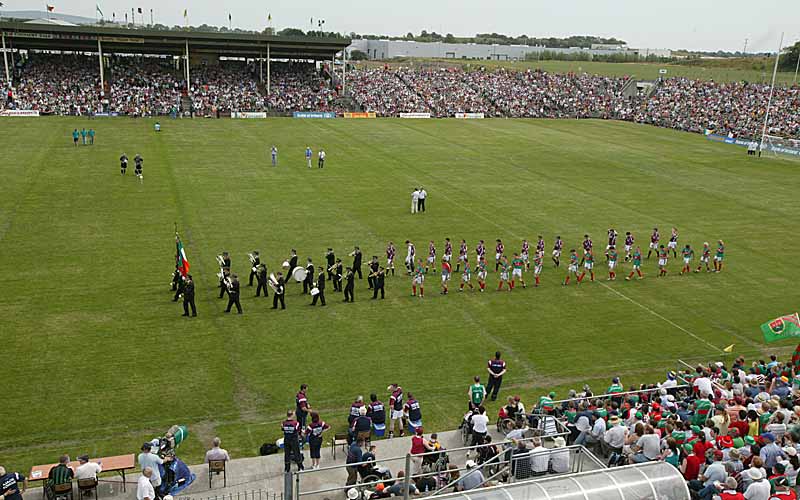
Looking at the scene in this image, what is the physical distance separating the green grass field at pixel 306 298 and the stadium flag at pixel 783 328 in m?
1.85

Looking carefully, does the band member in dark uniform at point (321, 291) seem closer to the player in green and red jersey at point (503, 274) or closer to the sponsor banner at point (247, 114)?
the player in green and red jersey at point (503, 274)

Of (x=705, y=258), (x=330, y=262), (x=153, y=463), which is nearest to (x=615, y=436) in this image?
(x=153, y=463)

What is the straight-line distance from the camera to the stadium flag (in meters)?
18.0

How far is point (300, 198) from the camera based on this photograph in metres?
35.2

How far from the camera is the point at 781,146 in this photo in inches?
2264

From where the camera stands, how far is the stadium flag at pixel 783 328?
18.0m

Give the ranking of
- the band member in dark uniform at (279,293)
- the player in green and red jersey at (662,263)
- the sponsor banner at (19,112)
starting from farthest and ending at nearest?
the sponsor banner at (19,112) → the player in green and red jersey at (662,263) → the band member in dark uniform at (279,293)

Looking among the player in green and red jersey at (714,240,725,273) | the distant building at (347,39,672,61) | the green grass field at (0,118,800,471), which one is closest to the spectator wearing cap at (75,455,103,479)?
the green grass field at (0,118,800,471)

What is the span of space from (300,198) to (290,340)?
16.8 m

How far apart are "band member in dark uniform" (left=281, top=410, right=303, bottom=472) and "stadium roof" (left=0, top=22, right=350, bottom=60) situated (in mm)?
61823

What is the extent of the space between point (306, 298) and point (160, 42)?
181 ft

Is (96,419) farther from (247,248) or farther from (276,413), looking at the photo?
(247,248)

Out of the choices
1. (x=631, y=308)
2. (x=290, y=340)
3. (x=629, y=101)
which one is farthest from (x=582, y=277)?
(x=629, y=101)

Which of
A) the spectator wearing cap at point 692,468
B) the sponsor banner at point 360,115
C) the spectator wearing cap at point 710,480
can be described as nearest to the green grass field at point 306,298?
the spectator wearing cap at point 692,468
